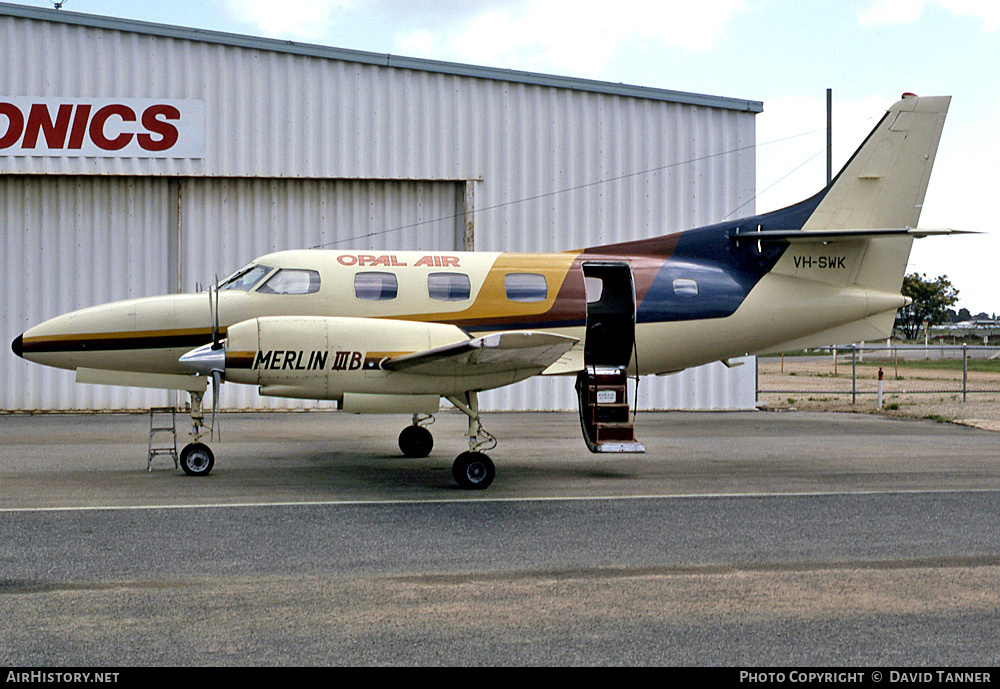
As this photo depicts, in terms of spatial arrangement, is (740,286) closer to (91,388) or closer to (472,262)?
(472,262)

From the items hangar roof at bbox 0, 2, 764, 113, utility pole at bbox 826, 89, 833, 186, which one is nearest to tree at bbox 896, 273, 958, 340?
utility pole at bbox 826, 89, 833, 186

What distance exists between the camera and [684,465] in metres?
13.4

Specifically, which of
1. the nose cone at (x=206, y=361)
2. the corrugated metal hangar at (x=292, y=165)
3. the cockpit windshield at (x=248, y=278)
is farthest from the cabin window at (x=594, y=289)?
the corrugated metal hangar at (x=292, y=165)

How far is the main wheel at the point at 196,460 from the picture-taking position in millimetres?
11906

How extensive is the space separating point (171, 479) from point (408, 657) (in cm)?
754

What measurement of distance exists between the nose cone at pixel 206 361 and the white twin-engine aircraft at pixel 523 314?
0.09 ft

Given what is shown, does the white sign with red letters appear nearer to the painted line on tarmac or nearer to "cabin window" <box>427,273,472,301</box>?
"cabin window" <box>427,273,472,301</box>

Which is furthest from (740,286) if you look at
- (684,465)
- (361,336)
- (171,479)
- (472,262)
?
(171,479)

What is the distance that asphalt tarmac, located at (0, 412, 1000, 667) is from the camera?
5.45 metres

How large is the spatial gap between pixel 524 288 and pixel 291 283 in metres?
3.36

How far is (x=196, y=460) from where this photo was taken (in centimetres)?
1195

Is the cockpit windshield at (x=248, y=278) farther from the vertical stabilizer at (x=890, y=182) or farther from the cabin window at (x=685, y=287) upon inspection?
the vertical stabilizer at (x=890, y=182)

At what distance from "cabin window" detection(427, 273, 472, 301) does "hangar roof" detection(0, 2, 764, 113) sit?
11.2 meters

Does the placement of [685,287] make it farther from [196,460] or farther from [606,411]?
[196,460]
